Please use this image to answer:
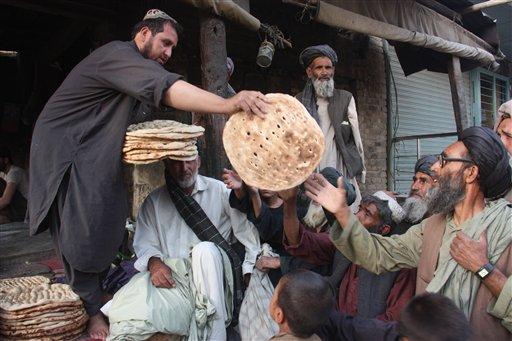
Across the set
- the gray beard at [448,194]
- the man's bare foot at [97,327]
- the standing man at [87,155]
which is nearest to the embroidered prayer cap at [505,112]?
the gray beard at [448,194]

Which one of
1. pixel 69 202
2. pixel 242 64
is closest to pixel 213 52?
pixel 69 202

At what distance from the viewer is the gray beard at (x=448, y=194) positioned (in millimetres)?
1896

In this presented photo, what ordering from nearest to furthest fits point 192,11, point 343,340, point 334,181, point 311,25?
point 343,340, point 334,181, point 192,11, point 311,25

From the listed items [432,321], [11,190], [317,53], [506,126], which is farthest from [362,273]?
[11,190]

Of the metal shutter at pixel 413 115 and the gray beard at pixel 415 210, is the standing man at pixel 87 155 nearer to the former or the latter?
the gray beard at pixel 415 210

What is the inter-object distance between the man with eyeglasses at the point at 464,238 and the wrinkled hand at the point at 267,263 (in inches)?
30.0

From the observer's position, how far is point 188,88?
1798 millimetres

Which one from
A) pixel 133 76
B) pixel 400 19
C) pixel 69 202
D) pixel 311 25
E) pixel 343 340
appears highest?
pixel 311 25

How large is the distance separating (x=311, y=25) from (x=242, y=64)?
1.57m

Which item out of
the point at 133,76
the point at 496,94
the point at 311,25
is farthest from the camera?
the point at 496,94

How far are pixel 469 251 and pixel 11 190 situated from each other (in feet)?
19.1

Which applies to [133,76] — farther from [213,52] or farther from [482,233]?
[482,233]

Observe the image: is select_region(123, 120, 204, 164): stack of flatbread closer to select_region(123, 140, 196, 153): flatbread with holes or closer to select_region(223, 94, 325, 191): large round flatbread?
select_region(123, 140, 196, 153): flatbread with holes

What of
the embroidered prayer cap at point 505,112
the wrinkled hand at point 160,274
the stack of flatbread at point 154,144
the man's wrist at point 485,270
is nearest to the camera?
the man's wrist at point 485,270
